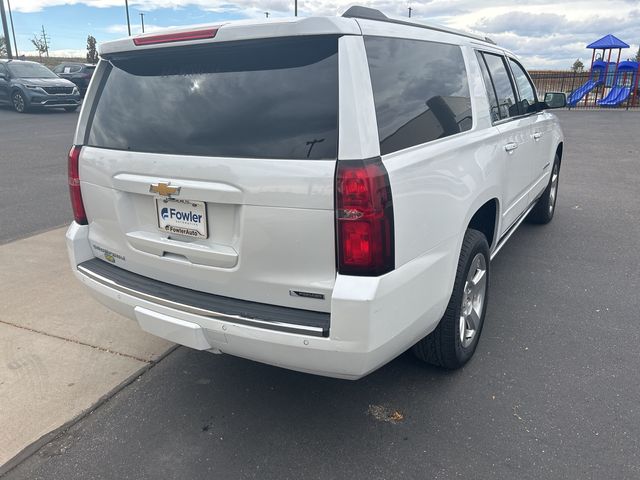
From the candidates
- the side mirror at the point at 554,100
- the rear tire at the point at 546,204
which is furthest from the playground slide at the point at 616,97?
the side mirror at the point at 554,100

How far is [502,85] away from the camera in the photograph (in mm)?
3998

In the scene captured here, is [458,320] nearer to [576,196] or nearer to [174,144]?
[174,144]

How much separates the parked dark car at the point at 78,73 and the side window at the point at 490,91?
2322cm

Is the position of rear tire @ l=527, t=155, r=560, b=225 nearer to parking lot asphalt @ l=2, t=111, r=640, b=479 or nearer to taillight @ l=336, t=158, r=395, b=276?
parking lot asphalt @ l=2, t=111, r=640, b=479

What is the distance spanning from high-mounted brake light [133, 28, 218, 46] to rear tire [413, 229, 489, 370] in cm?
172

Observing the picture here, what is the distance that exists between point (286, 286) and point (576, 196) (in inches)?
264

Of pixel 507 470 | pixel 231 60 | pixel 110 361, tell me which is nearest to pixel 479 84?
pixel 231 60

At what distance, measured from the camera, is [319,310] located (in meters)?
2.23

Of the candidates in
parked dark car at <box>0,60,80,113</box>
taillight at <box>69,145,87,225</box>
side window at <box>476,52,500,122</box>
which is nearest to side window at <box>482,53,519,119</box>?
side window at <box>476,52,500,122</box>

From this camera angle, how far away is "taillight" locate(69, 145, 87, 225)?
2.96 meters

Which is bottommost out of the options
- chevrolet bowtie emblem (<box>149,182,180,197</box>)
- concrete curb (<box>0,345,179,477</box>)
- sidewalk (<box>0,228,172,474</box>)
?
concrete curb (<box>0,345,179,477</box>)

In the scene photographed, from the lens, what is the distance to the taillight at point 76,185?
296 cm

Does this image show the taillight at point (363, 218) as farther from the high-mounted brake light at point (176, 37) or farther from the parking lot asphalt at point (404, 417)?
the parking lot asphalt at point (404, 417)

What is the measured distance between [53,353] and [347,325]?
90.5 inches
